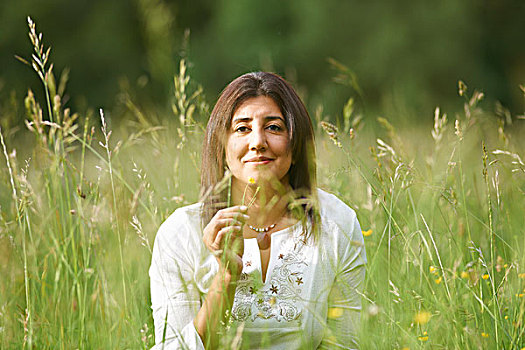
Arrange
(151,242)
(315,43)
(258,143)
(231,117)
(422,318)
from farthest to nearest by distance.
Result: (315,43)
(151,242)
(231,117)
(258,143)
(422,318)

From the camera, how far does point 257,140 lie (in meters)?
1.59

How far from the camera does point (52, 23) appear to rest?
41.0 feet

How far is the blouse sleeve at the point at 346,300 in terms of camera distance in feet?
5.41

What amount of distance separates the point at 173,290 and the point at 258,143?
17.3 inches

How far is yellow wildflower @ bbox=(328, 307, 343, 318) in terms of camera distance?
1.63m

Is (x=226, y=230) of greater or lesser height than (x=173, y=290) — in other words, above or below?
above

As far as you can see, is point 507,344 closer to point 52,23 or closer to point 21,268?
point 21,268

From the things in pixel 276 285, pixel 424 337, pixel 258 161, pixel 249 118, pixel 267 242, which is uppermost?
pixel 249 118

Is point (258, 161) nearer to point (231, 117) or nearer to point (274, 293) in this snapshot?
point (231, 117)

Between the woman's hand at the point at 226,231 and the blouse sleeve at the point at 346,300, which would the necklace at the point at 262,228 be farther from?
the woman's hand at the point at 226,231

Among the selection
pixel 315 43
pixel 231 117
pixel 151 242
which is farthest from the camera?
pixel 315 43

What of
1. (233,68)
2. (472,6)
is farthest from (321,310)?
(472,6)

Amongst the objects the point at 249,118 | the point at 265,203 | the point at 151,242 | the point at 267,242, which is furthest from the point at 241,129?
the point at 151,242

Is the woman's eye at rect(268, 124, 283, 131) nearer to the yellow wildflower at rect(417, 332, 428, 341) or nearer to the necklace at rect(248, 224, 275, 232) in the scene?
the necklace at rect(248, 224, 275, 232)
